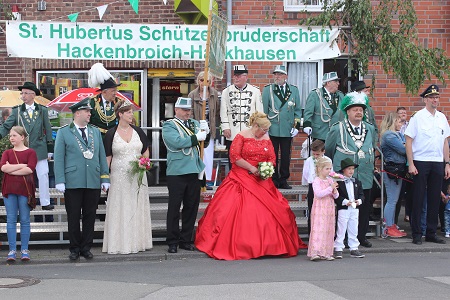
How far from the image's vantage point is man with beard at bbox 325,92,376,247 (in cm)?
1227

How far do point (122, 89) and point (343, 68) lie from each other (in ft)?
14.6

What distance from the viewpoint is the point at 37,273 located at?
34.6ft

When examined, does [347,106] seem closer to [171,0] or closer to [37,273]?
[37,273]

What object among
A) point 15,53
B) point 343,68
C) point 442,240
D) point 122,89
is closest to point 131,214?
point 15,53

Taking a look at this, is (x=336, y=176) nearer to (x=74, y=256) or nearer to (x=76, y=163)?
(x=76, y=163)

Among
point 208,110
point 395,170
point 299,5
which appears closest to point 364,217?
point 395,170

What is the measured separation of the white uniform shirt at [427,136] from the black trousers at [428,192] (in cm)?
11

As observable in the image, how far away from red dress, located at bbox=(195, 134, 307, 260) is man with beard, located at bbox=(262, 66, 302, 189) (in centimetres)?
127

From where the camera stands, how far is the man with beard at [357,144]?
12.3 m

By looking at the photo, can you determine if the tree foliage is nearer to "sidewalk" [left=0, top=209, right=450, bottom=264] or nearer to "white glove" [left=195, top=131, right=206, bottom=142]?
"sidewalk" [left=0, top=209, right=450, bottom=264]

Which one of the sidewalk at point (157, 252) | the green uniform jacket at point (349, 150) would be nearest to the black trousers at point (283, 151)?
the green uniform jacket at point (349, 150)

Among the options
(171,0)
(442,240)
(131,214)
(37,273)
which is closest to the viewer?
(37,273)

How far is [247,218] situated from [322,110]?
8.56ft

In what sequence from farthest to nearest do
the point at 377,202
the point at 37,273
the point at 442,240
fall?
1. the point at 377,202
2. the point at 442,240
3. the point at 37,273
